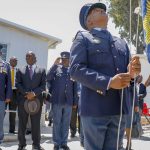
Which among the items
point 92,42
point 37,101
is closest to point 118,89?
point 92,42

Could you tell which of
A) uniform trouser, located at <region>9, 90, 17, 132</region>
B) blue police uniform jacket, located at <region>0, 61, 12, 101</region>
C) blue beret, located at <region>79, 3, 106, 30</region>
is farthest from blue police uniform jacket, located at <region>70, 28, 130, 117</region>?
uniform trouser, located at <region>9, 90, 17, 132</region>

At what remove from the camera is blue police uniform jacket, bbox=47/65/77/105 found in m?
8.69

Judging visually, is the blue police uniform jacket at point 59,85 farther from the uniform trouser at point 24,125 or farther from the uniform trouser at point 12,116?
the uniform trouser at point 12,116

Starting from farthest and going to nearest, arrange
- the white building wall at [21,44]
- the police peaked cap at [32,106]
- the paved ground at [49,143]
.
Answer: the white building wall at [21,44]
the paved ground at [49,143]
the police peaked cap at [32,106]

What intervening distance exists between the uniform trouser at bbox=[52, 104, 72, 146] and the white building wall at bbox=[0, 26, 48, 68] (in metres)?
6.03

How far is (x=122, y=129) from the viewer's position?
11.8 feet

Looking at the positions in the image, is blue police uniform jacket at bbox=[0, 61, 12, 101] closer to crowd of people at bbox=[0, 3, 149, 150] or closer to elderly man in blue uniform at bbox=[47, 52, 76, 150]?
elderly man in blue uniform at bbox=[47, 52, 76, 150]

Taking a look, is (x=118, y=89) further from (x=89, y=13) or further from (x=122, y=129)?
(x=89, y=13)

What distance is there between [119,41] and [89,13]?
36 cm

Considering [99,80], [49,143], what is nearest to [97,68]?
[99,80]

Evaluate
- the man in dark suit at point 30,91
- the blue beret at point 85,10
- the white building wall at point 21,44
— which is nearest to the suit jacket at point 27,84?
the man in dark suit at point 30,91

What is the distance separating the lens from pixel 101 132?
3.53m

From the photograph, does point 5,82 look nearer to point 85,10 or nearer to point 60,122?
point 60,122

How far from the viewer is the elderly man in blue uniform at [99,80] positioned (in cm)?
349
